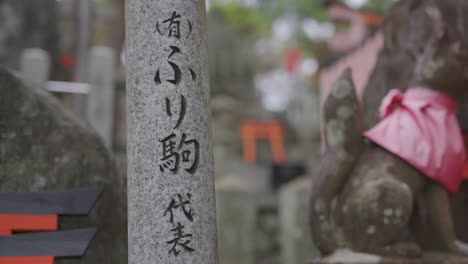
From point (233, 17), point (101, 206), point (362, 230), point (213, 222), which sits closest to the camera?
point (213, 222)

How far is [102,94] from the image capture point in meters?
8.29

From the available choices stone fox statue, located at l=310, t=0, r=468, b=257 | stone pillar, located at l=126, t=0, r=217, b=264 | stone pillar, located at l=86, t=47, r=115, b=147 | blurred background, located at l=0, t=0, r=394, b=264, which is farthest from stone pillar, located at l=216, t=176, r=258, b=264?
stone pillar, located at l=126, t=0, r=217, b=264

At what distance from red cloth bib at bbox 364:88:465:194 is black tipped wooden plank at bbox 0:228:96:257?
1.75m

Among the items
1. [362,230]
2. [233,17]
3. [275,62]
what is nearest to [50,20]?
[233,17]

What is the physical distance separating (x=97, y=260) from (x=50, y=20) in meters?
10.6

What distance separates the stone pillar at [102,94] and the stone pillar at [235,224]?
2.92m

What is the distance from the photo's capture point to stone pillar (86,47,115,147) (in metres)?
8.12

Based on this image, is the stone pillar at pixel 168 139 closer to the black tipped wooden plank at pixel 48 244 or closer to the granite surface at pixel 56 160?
the black tipped wooden plank at pixel 48 244

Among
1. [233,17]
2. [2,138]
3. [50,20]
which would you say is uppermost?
[233,17]

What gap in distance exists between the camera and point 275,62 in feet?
59.9

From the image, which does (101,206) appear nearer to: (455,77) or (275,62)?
(455,77)

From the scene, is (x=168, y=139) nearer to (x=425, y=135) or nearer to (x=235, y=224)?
(x=425, y=135)

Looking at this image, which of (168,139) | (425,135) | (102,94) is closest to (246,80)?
(102,94)

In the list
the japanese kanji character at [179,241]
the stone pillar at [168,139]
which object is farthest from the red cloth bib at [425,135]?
the japanese kanji character at [179,241]
